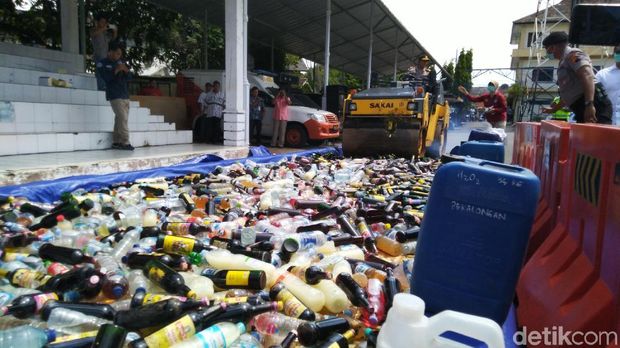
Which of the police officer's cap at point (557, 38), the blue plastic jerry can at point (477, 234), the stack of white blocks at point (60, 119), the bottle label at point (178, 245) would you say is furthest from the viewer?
the stack of white blocks at point (60, 119)

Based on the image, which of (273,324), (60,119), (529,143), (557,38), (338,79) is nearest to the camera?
(273,324)

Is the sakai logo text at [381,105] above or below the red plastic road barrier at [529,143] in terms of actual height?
above

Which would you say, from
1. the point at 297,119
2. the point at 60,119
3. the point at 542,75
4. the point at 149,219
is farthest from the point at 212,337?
the point at 542,75

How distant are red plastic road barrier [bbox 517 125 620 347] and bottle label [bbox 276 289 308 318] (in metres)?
1.32

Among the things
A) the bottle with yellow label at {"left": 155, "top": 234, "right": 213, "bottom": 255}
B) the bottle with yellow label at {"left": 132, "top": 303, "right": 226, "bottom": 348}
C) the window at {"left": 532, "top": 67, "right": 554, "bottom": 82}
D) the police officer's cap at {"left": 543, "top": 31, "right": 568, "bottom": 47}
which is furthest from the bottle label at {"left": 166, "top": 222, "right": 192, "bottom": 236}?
the window at {"left": 532, "top": 67, "right": 554, "bottom": 82}

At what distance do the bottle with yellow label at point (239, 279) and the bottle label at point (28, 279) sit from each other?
117 centimetres

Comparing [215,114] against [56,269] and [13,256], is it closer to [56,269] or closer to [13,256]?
[13,256]

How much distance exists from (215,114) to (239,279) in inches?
410

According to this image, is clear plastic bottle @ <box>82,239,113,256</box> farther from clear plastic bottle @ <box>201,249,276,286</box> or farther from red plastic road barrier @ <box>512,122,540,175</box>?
red plastic road barrier @ <box>512,122,540,175</box>

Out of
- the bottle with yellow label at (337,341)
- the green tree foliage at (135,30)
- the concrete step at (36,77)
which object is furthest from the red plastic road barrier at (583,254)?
the green tree foliage at (135,30)

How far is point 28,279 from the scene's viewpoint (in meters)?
2.88

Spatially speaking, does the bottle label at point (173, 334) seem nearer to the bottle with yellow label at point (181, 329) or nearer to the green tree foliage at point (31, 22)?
the bottle with yellow label at point (181, 329)

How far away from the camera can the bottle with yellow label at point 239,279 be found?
2846 mm

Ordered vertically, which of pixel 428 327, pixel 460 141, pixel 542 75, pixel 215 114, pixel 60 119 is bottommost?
pixel 428 327
